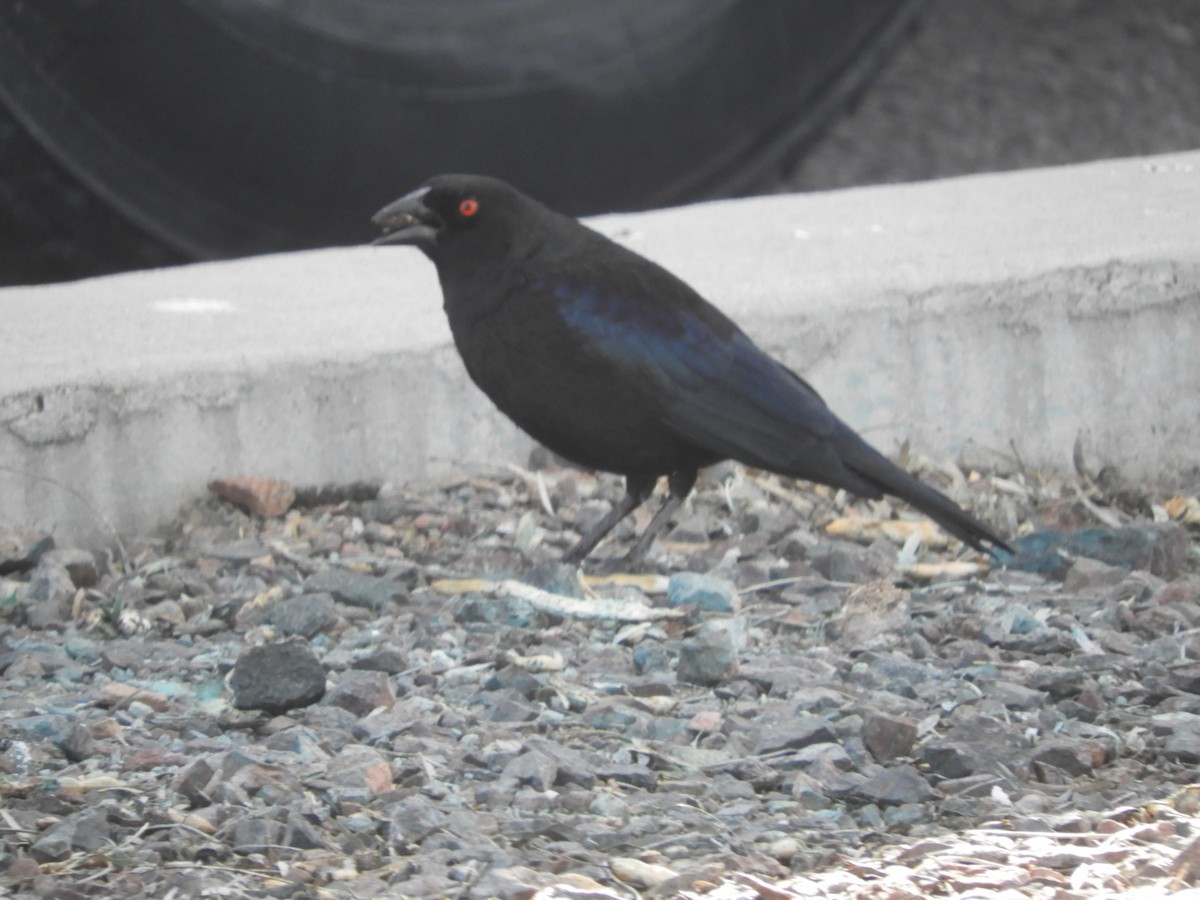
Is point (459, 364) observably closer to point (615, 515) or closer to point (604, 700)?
point (615, 515)

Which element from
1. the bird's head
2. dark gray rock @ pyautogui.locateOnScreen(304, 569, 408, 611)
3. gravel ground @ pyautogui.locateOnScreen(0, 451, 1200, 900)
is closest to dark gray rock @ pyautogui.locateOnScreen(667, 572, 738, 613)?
gravel ground @ pyautogui.locateOnScreen(0, 451, 1200, 900)

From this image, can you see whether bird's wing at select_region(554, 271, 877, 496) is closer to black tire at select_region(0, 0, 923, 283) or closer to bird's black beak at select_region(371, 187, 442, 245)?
bird's black beak at select_region(371, 187, 442, 245)

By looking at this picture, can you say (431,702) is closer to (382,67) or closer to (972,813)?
(972,813)

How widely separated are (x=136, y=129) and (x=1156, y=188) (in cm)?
231

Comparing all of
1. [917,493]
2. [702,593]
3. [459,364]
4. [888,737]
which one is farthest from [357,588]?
[888,737]

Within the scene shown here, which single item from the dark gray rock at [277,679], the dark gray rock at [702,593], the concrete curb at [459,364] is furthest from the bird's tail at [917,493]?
the dark gray rock at [277,679]

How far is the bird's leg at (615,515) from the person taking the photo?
138 inches

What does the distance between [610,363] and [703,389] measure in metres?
0.16

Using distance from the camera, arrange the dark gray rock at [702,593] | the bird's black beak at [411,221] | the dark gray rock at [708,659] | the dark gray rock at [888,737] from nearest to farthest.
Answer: the dark gray rock at [888,737] → the dark gray rock at [708,659] → the dark gray rock at [702,593] → the bird's black beak at [411,221]

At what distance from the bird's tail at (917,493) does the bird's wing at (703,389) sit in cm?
2

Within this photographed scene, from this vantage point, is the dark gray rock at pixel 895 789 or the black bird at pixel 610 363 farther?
the black bird at pixel 610 363

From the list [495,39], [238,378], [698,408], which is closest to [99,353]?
[238,378]

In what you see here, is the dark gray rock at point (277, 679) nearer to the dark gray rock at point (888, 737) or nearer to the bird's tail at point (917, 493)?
the dark gray rock at point (888, 737)

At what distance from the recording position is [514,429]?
3812mm
